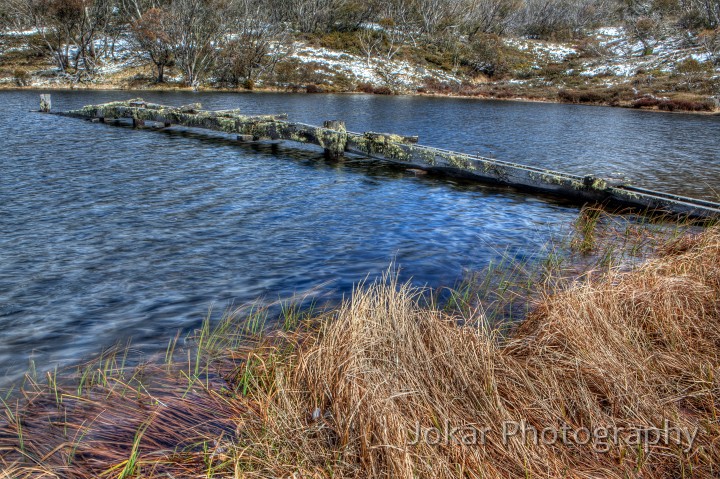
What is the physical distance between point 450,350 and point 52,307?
6.10 meters

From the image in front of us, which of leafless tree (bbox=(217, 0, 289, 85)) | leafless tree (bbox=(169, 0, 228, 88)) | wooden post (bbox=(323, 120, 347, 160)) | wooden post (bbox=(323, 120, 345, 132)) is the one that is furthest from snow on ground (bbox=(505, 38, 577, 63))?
wooden post (bbox=(323, 120, 347, 160))

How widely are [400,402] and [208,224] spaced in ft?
27.9

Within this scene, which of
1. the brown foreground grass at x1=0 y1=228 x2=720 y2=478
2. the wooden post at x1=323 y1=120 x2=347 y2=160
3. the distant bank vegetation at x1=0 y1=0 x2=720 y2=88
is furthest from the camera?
the distant bank vegetation at x1=0 y1=0 x2=720 y2=88

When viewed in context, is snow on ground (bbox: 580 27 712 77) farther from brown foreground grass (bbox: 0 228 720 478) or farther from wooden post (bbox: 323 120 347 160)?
brown foreground grass (bbox: 0 228 720 478)

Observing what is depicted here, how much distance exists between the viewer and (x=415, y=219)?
13.0 metres

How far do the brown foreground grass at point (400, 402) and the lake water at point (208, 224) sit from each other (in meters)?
1.37

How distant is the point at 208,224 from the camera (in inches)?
460

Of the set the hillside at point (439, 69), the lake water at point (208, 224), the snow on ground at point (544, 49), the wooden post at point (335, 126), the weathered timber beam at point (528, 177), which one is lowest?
the lake water at point (208, 224)

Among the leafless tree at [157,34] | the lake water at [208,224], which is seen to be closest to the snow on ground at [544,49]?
the leafless tree at [157,34]

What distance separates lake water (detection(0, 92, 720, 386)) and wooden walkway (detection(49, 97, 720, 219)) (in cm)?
60

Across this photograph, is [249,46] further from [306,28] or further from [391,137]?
[391,137]

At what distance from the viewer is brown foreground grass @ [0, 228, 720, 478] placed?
12.6 feet

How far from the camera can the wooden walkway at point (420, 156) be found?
1338 centimetres

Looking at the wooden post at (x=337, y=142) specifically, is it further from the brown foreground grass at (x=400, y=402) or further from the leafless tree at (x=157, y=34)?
the leafless tree at (x=157, y=34)
